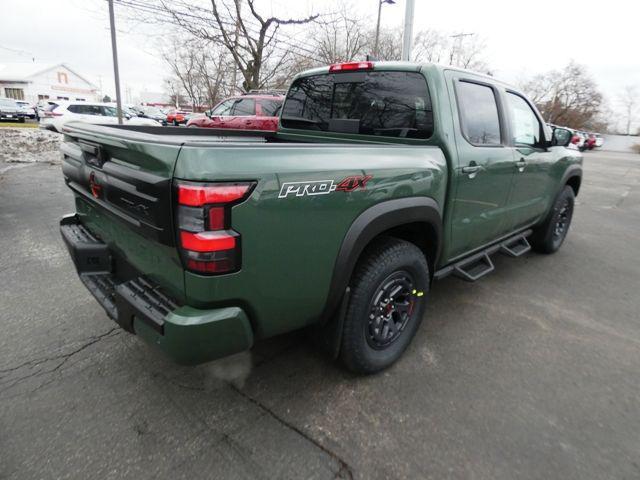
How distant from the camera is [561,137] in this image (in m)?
4.23

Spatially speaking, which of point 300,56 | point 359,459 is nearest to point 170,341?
point 359,459

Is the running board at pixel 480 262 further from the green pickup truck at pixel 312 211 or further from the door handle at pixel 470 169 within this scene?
the door handle at pixel 470 169

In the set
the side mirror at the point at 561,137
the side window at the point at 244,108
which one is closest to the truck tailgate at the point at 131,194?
the side mirror at the point at 561,137

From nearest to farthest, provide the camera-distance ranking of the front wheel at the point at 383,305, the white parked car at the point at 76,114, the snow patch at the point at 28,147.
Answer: the front wheel at the point at 383,305, the snow patch at the point at 28,147, the white parked car at the point at 76,114

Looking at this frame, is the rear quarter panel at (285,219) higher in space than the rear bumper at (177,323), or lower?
higher

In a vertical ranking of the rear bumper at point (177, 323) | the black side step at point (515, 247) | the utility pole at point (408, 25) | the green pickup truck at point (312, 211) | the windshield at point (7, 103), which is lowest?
the black side step at point (515, 247)

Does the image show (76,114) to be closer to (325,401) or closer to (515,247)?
(515,247)

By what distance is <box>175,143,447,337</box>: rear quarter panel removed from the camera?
5.14 ft

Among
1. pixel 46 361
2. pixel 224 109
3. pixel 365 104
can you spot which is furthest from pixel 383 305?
pixel 224 109

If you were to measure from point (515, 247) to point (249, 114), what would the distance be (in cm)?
854

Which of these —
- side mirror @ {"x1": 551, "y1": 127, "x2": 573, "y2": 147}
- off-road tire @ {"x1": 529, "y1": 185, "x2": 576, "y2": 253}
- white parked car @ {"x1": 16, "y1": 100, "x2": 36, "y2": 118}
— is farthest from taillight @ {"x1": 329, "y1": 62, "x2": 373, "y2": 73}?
white parked car @ {"x1": 16, "y1": 100, "x2": 36, "y2": 118}

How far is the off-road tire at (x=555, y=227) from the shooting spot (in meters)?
4.74

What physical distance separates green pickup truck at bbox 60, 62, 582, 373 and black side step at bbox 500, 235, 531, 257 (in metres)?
0.29

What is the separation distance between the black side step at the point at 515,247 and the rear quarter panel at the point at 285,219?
2.18 meters
